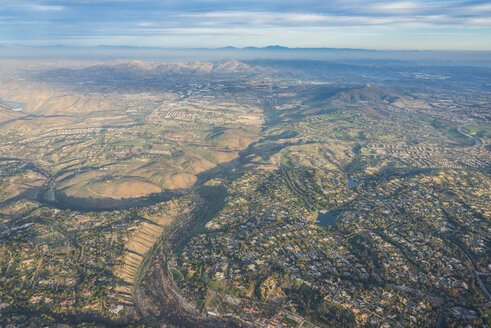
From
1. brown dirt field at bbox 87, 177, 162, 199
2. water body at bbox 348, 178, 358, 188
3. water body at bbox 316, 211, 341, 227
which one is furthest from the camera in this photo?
water body at bbox 348, 178, 358, 188

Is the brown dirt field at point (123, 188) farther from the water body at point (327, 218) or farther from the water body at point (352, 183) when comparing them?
the water body at point (352, 183)

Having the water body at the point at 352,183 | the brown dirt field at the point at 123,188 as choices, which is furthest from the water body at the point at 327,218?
the brown dirt field at the point at 123,188

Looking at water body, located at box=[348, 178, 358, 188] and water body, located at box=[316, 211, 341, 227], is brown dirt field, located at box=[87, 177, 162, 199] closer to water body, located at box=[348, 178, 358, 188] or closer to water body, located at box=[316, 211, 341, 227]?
water body, located at box=[316, 211, 341, 227]

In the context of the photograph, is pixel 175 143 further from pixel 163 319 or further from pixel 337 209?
pixel 163 319

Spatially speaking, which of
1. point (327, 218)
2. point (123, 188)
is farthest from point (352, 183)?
point (123, 188)

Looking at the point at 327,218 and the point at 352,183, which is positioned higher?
the point at 352,183

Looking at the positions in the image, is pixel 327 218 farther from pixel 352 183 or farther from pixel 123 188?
pixel 123 188

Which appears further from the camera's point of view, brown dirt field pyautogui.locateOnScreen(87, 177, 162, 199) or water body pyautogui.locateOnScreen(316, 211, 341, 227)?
brown dirt field pyautogui.locateOnScreen(87, 177, 162, 199)

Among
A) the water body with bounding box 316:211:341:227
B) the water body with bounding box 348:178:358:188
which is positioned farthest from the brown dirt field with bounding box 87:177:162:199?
the water body with bounding box 348:178:358:188
